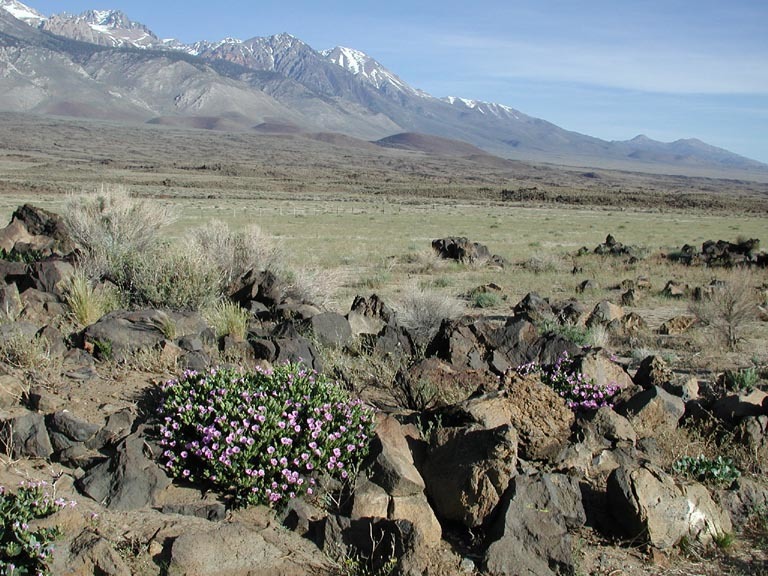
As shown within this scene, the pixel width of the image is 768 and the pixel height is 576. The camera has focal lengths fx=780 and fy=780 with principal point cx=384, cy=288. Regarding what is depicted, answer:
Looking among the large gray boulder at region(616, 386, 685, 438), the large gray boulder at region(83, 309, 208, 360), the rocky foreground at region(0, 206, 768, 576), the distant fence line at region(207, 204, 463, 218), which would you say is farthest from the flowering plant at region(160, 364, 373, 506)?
the distant fence line at region(207, 204, 463, 218)

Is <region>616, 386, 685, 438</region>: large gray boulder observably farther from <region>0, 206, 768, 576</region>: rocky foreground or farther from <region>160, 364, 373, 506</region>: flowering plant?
<region>160, 364, 373, 506</region>: flowering plant

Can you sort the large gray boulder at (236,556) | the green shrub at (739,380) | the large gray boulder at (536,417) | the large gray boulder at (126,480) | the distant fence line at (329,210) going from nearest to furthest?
the large gray boulder at (236,556), the large gray boulder at (126,480), the large gray boulder at (536,417), the green shrub at (739,380), the distant fence line at (329,210)

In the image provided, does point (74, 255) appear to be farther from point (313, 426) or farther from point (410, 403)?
point (313, 426)

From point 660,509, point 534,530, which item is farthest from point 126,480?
point 660,509

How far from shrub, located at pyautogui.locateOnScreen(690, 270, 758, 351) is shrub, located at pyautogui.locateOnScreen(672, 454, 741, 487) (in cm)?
658

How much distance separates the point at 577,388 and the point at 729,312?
260 inches

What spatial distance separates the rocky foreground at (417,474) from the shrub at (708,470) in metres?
0.03

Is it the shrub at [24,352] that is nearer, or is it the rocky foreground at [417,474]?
the rocky foreground at [417,474]

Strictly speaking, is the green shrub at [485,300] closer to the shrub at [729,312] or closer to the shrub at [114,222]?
the shrub at [729,312]

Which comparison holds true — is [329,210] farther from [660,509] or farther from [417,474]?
[660,509]

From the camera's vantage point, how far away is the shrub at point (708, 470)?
5.29 meters

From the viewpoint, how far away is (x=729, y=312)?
1186 cm

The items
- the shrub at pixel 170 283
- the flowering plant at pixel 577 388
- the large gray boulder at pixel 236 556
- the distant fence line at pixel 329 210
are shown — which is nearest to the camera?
the large gray boulder at pixel 236 556

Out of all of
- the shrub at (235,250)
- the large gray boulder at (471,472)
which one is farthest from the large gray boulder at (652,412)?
the shrub at (235,250)
